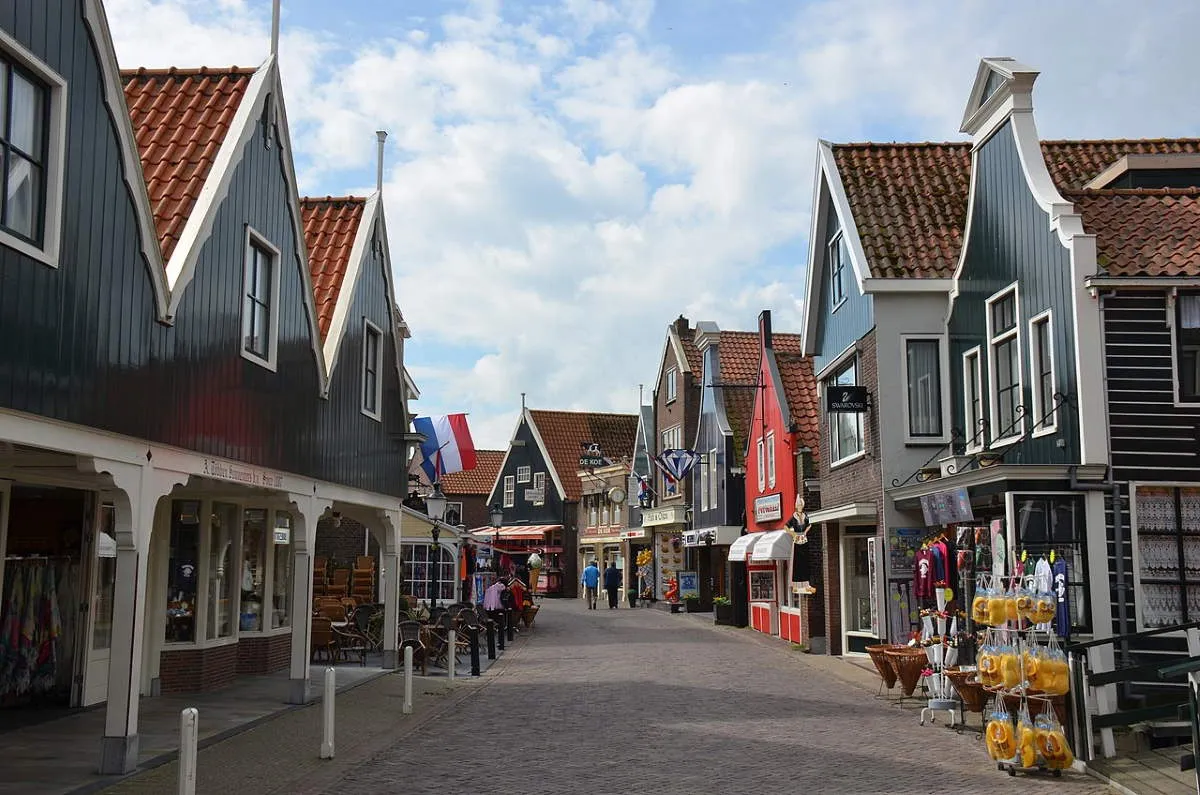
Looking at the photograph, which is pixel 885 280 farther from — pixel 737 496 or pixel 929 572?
pixel 737 496

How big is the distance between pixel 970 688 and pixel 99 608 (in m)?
10.7

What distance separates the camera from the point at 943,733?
12.8 m

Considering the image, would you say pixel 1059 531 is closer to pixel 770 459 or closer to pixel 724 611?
pixel 770 459

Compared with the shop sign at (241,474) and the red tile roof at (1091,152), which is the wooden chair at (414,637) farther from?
the red tile roof at (1091,152)

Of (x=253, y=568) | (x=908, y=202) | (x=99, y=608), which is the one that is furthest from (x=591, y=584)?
(x=99, y=608)

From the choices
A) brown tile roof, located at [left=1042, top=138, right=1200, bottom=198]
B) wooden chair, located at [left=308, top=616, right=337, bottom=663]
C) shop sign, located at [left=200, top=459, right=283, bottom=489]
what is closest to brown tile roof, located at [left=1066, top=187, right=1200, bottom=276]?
brown tile roof, located at [left=1042, top=138, right=1200, bottom=198]

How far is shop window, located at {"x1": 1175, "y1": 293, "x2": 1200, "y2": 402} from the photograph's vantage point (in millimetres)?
12969

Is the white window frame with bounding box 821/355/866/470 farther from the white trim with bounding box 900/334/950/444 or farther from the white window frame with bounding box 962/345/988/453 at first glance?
the white window frame with bounding box 962/345/988/453

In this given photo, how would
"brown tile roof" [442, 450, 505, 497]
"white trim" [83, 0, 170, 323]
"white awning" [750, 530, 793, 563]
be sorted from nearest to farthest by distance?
"white trim" [83, 0, 170, 323] → "white awning" [750, 530, 793, 563] → "brown tile roof" [442, 450, 505, 497]

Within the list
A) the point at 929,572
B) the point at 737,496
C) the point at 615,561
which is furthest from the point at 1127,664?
the point at 615,561

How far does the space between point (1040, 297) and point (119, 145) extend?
10.6m

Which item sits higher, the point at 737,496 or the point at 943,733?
the point at 737,496

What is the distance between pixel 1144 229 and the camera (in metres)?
13.9

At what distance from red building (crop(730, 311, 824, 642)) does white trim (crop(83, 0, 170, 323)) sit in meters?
16.1
